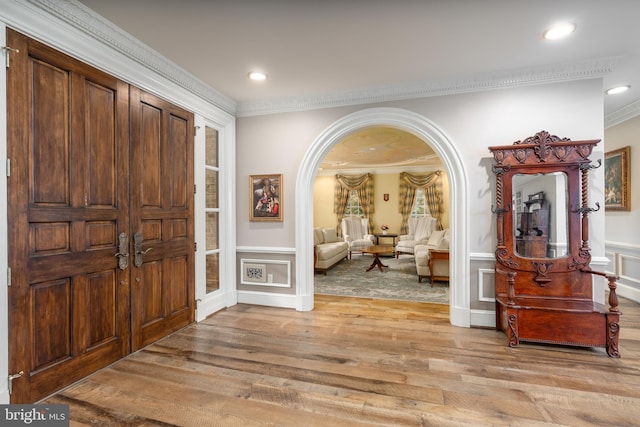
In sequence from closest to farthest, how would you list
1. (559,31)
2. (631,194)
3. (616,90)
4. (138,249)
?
(559,31) < (138,249) < (616,90) < (631,194)

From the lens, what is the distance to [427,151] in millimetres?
7051

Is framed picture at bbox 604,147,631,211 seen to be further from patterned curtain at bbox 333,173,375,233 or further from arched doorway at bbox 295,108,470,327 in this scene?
patterned curtain at bbox 333,173,375,233

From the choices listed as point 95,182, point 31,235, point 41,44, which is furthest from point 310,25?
point 31,235

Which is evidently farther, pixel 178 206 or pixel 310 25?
pixel 178 206

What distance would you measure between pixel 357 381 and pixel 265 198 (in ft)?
8.00

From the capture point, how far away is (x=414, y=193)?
9.20 metres

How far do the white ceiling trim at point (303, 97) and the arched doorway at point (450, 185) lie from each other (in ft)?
0.76

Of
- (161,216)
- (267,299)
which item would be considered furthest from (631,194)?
(161,216)

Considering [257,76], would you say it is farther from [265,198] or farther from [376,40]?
[265,198]

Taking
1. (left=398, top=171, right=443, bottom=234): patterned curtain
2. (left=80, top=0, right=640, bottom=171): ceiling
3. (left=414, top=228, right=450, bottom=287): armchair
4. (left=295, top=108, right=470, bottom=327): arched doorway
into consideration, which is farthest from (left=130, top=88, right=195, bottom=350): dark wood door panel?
(left=398, top=171, right=443, bottom=234): patterned curtain

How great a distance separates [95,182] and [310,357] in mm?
2228

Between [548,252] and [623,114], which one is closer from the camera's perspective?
[548,252]

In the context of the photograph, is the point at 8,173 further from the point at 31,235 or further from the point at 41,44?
the point at 41,44

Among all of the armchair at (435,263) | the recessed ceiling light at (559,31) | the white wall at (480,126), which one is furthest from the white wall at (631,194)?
the recessed ceiling light at (559,31)
